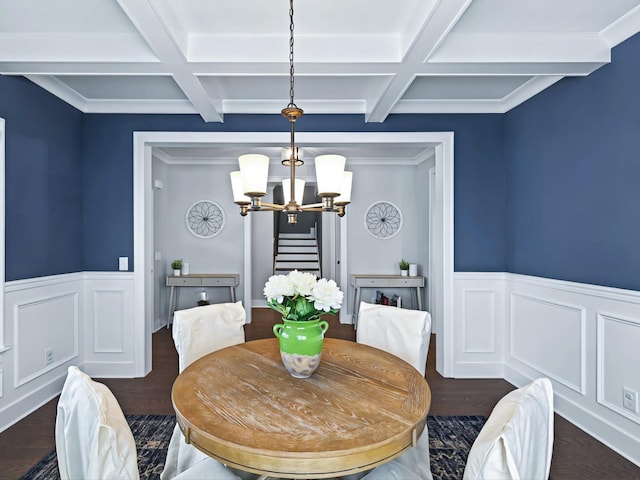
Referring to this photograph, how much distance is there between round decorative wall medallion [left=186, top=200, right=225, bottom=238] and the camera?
5.88 metres

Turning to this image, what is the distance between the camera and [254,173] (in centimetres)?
171

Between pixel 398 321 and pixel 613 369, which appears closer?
pixel 398 321

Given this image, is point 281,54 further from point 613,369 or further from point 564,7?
point 613,369

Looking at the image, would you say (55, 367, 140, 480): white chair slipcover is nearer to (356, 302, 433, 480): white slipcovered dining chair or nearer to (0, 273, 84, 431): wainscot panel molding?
(356, 302, 433, 480): white slipcovered dining chair

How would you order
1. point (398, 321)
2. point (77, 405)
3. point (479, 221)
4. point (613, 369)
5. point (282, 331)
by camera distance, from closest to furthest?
1. point (77, 405)
2. point (282, 331)
3. point (398, 321)
4. point (613, 369)
5. point (479, 221)

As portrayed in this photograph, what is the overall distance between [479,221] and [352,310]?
104 inches

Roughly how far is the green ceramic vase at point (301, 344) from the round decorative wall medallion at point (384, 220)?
4322mm

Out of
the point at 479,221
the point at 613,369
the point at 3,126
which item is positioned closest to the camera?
the point at 613,369

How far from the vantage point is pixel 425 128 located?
3.70 metres

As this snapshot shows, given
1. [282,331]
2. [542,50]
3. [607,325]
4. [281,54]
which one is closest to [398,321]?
[282,331]

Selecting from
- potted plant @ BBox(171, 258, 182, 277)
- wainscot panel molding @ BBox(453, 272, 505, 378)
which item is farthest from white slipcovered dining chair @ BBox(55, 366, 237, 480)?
potted plant @ BBox(171, 258, 182, 277)

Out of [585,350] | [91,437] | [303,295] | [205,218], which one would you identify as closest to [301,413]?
[303,295]

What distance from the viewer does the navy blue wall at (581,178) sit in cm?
236

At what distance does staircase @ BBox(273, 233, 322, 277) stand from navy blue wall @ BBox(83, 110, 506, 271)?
4599mm
